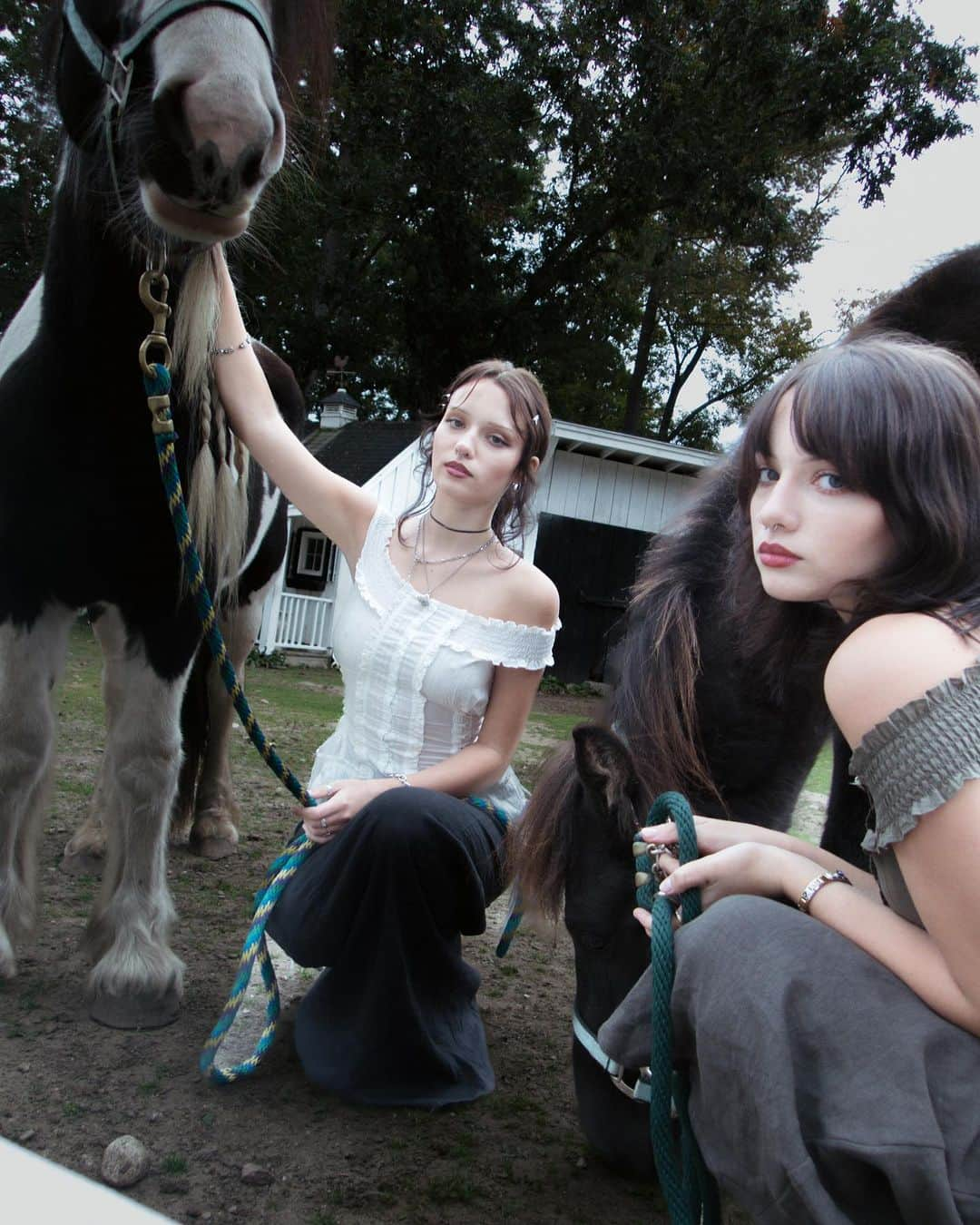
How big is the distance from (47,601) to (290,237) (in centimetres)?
1291

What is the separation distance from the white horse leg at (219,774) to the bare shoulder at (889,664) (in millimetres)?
2562

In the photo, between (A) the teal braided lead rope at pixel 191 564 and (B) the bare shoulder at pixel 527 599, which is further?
(B) the bare shoulder at pixel 527 599

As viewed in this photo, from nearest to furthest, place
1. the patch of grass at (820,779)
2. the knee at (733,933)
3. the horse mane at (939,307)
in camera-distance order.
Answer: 1. the knee at (733,933)
2. the horse mane at (939,307)
3. the patch of grass at (820,779)

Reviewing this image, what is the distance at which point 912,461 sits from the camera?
115 cm

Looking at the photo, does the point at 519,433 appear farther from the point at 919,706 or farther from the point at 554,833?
the point at 919,706

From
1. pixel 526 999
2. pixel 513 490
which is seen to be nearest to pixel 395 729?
pixel 513 490

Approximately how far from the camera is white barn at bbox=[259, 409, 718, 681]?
41.6ft

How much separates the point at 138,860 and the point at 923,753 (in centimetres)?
180

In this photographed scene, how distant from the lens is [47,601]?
211cm

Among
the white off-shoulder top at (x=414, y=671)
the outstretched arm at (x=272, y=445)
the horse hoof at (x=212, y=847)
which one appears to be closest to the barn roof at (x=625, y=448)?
the horse hoof at (x=212, y=847)

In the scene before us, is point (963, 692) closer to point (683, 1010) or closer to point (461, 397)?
point (683, 1010)

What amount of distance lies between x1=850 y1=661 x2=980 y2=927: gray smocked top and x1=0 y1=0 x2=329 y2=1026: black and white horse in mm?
1225

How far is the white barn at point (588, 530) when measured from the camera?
12.7 m

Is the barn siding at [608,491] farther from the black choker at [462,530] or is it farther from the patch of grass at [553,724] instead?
the black choker at [462,530]
